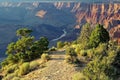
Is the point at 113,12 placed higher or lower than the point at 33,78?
higher

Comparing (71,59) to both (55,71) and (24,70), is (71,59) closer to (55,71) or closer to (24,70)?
(55,71)

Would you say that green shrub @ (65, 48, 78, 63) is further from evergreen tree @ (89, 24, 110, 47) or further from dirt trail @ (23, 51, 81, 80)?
evergreen tree @ (89, 24, 110, 47)

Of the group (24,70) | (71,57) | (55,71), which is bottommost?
(55,71)

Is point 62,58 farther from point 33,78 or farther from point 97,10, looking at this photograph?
point 97,10

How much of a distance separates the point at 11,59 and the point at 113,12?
148147mm

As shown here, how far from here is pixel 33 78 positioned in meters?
27.5

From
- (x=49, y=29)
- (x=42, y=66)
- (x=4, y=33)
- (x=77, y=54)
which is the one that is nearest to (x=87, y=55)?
(x=77, y=54)

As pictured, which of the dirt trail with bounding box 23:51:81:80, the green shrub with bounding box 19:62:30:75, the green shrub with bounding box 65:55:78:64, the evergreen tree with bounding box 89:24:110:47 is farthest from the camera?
the evergreen tree with bounding box 89:24:110:47

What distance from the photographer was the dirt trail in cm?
2672

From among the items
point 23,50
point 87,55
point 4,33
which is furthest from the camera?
point 4,33

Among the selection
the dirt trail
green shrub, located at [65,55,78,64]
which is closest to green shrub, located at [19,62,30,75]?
the dirt trail

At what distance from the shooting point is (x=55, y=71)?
28.1m

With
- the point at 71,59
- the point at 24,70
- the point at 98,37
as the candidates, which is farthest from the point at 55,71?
the point at 98,37

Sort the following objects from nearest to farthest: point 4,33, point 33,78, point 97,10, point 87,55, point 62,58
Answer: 1. point 33,78
2. point 87,55
3. point 62,58
4. point 4,33
5. point 97,10
